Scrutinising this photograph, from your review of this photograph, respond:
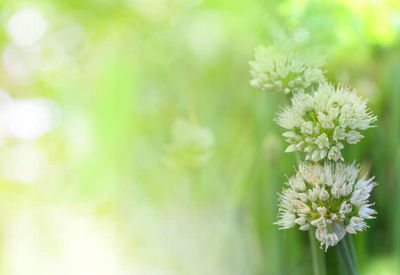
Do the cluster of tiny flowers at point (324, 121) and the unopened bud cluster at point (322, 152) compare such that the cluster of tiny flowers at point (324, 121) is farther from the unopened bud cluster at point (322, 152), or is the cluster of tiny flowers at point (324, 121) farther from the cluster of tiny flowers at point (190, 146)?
the cluster of tiny flowers at point (190, 146)

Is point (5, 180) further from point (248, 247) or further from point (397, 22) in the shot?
point (397, 22)

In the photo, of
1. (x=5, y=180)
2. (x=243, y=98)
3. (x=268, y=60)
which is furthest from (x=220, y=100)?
(x=5, y=180)

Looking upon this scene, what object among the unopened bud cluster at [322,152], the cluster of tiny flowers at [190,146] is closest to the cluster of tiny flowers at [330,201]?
the unopened bud cluster at [322,152]

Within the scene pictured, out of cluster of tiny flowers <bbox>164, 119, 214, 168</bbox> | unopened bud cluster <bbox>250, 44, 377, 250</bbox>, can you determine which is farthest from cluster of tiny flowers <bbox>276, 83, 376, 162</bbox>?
cluster of tiny flowers <bbox>164, 119, 214, 168</bbox>

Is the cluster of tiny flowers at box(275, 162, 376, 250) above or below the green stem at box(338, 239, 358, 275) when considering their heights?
above

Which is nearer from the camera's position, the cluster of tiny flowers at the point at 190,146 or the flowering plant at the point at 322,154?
the flowering plant at the point at 322,154

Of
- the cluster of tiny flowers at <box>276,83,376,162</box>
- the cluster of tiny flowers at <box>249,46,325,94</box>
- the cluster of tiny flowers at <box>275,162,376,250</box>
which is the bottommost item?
the cluster of tiny flowers at <box>275,162,376,250</box>

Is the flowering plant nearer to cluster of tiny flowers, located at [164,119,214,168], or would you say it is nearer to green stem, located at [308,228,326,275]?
green stem, located at [308,228,326,275]
